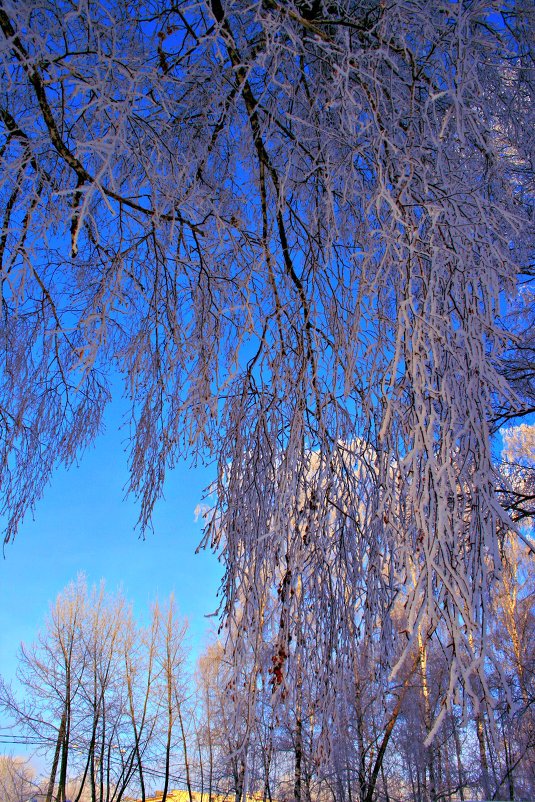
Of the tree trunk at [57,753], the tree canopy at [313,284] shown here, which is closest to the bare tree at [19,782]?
the tree trunk at [57,753]

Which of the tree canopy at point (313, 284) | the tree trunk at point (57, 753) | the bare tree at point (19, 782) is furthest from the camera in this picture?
the bare tree at point (19, 782)

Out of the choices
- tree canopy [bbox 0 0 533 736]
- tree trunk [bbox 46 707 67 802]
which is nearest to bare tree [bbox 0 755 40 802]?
tree trunk [bbox 46 707 67 802]

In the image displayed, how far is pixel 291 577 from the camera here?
5.21 ft

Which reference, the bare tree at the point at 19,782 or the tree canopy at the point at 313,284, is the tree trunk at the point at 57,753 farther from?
the tree canopy at the point at 313,284

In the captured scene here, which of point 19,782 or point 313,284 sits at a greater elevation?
point 313,284

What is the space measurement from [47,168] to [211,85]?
0.85 meters

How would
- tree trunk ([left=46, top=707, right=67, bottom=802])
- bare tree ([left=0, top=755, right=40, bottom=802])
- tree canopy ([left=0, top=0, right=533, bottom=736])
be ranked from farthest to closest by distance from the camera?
bare tree ([left=0, top=755, right=40, bottom=802]) → tree trunk ([left=46, top=707, right=67, bottom=802]) → tree canopy ([left=0, top=0, right=533, bottom=736])

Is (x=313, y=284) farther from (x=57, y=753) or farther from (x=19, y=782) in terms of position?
(x=19, y=782)

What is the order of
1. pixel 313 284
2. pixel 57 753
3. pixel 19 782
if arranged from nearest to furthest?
pixel 313 284 < pixel 57 753 < pixel 19 782

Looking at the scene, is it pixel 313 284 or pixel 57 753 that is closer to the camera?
pixel 313 284

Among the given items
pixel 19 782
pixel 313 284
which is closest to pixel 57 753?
pixel 19 782

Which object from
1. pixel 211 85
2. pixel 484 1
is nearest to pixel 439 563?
pixel 484 1

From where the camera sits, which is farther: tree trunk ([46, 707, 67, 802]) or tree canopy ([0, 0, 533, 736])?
tree trunk ([46, 707, 67, 802])

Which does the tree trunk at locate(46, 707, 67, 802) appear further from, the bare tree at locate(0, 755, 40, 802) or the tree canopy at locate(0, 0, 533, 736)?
the tree canopy at locate(0, 0, 533, 736)
